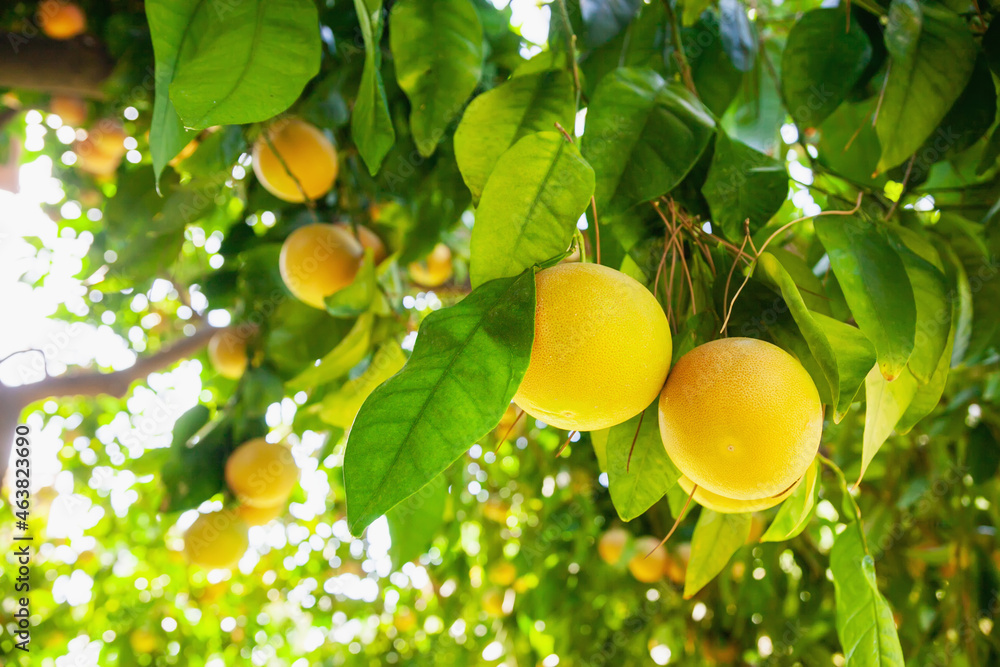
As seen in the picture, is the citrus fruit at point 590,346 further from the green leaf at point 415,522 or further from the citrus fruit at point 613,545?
the citrus fruit at point 613,545

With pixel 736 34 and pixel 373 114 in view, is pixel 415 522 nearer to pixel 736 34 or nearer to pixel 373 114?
pixel 373 114

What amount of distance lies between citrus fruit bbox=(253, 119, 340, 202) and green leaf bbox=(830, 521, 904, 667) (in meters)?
0.75

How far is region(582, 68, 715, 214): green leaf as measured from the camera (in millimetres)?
437

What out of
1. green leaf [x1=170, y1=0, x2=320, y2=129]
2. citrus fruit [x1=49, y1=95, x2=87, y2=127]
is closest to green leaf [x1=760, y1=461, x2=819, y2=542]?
green leaf [x1=170, y1=0, x2=320, y2=129]

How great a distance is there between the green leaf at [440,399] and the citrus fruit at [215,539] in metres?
0.85

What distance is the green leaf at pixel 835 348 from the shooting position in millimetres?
327

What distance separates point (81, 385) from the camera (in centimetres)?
143

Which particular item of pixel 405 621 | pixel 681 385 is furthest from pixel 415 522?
pixel 405 621

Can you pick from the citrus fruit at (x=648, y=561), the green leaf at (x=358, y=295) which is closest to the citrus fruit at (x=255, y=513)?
the green leaf at (x=358, y=295)

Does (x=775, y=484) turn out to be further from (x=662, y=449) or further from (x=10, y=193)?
(x=10, y=193)

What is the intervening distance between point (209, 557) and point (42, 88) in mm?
789

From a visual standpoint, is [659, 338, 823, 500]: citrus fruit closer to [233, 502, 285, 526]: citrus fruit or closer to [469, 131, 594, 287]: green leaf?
[469, 131, 594, 287]: green leaf

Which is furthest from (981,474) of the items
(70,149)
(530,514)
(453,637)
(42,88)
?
(70,149)

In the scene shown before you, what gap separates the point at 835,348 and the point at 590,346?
14cm
